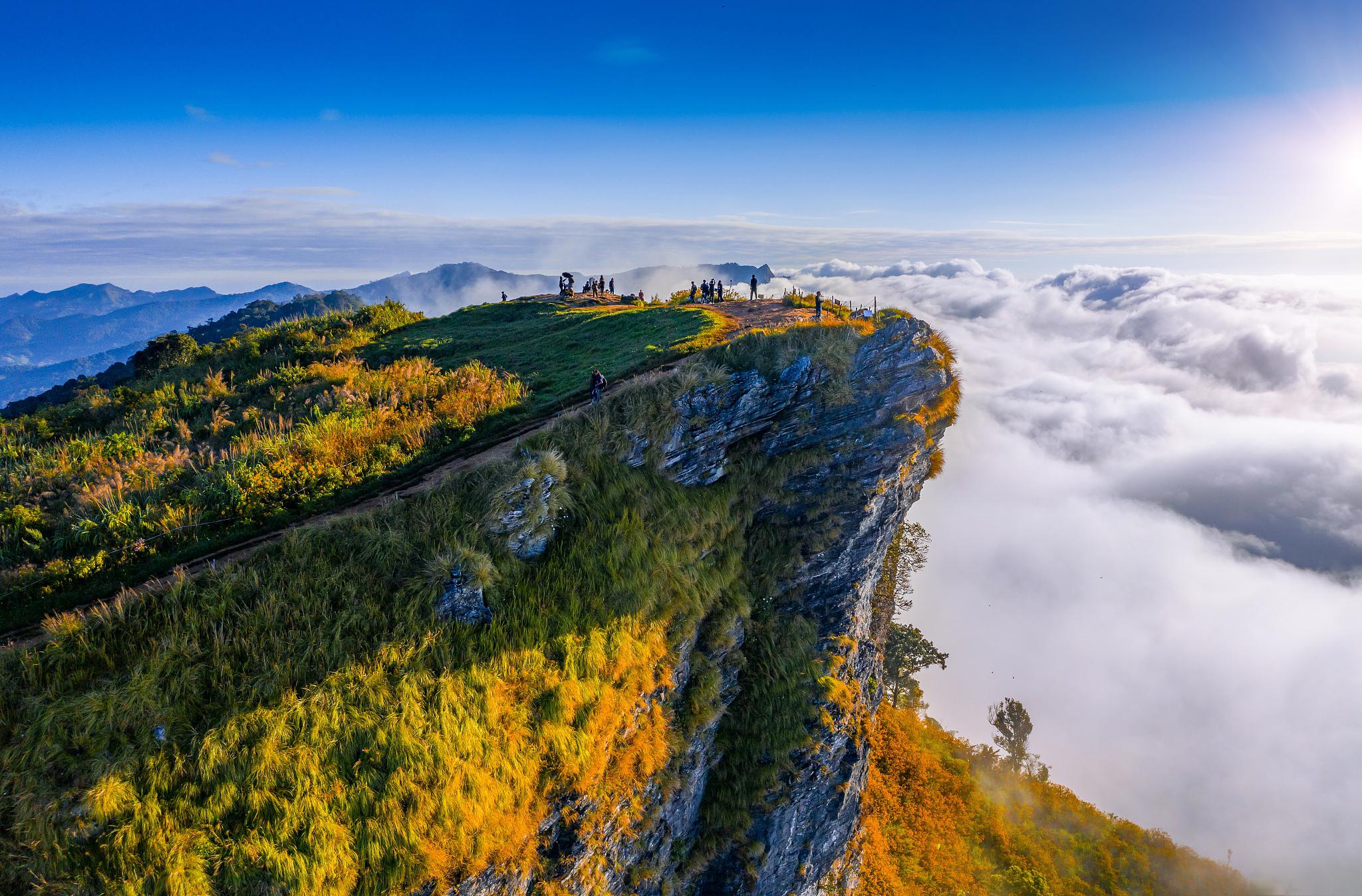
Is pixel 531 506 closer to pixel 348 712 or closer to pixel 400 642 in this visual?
pixel 400 642

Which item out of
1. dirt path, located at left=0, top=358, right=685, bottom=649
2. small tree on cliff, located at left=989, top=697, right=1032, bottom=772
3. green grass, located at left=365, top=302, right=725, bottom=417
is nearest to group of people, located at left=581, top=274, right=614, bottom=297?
green grass, located at left=365, top=302, right=725, bottom=417

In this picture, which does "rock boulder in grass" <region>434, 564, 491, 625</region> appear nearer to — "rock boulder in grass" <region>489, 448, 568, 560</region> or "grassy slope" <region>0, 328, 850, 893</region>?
"grassy slope" <region>0, 328, 850, 893</region>

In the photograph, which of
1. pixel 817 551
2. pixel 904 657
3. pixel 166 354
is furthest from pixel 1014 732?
pixel 166 354

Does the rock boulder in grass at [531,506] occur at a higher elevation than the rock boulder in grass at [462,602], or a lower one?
higher

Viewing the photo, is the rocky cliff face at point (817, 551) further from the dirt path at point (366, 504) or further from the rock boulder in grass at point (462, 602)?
the rock boulder in grass at point (462, 602)

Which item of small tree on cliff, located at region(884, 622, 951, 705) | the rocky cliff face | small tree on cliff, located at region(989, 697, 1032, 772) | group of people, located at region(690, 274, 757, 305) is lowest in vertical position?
small tree on cliff, located at region(989, 697, 1032, 772)

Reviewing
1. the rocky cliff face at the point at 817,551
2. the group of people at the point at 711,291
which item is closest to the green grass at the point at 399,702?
the rocky cliff face at the point at 817,551
